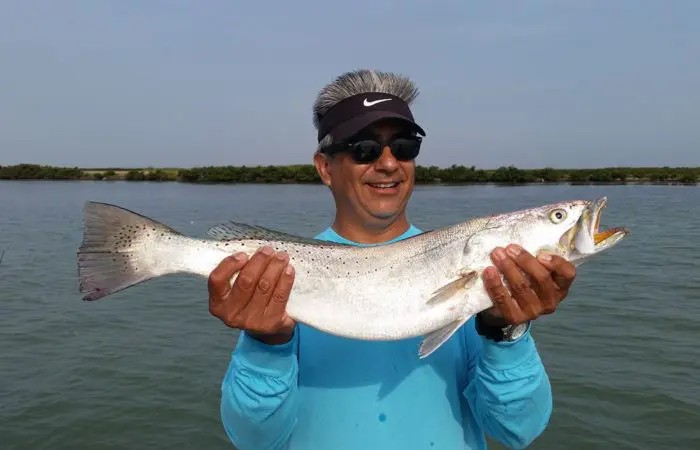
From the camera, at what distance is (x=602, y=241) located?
10.6 feet

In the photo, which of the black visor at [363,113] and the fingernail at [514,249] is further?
the black visor at [363,113]

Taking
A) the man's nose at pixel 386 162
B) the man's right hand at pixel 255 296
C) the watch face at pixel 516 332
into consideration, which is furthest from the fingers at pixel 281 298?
the watch face at pixel 516 332

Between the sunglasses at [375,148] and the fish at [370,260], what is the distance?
0.59 metres

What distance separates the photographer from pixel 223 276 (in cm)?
308

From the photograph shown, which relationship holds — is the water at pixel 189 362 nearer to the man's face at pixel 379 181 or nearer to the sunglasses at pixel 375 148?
the man's face at pixel 379 181

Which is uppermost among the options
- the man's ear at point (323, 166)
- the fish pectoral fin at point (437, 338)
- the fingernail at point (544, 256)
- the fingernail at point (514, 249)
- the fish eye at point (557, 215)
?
the man's ear at point (323, 166)

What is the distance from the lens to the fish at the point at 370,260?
126 inches

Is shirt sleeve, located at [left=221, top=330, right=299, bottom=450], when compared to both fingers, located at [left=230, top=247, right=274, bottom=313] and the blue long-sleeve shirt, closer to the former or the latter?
the blue long-sleeve shirt

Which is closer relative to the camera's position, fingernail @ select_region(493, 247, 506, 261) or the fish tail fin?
fingernail @ select_region(493, 247, 506, 261)

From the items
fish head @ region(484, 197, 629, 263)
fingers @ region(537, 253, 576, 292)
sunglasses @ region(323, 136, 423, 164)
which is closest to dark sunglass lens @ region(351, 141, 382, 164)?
sunglasses @ region(323, 136, 423, 164)

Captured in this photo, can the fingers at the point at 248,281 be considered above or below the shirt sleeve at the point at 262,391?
above

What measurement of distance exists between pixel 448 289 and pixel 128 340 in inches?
397

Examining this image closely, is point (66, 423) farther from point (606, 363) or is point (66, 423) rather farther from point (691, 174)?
point (691, 174)

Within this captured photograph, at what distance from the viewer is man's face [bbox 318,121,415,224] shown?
3664 millimetres
